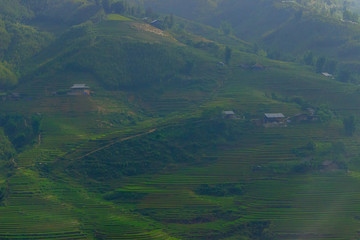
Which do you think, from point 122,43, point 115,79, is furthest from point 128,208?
point 122,43

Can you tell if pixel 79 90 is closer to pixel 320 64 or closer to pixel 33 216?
pixel 33 216

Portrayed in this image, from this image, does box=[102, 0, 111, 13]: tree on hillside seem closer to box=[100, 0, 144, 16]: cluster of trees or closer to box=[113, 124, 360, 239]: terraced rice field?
box=[100, 0, 144, 16]: cluster of trees

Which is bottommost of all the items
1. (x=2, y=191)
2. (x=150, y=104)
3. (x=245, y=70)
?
(x=2, y=191)

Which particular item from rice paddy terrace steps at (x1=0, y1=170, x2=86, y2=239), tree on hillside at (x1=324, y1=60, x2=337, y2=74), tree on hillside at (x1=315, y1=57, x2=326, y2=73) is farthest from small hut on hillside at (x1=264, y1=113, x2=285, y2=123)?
rice paddy terrace steps at (x1=0, y1=170, x2=86, y2=239)

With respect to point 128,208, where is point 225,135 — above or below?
above

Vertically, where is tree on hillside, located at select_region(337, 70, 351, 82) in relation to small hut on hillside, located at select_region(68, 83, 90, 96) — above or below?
above

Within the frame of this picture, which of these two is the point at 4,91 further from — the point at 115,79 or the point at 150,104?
the point at 150,104
